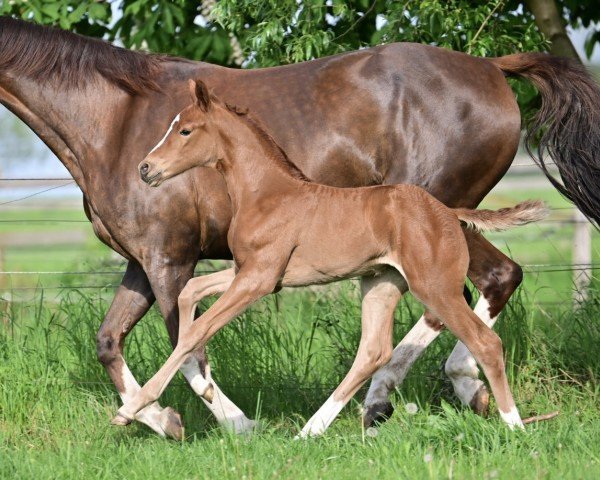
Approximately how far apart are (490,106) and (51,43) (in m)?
2.41

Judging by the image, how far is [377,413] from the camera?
529cm

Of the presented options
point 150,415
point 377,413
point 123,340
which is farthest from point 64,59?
point 377,413

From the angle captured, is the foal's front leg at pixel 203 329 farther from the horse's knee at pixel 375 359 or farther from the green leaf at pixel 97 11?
the green leaf at pixel 97 11

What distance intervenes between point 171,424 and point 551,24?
4.05 metres

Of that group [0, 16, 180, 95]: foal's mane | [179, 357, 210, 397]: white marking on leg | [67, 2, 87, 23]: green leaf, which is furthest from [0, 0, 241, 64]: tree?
[179, 357, 210, 397]: white marking on leg

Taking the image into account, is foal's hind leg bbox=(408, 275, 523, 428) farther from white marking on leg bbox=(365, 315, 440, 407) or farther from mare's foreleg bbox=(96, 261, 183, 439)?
mare's foreleg bbox=(96, 261, 183, 439)

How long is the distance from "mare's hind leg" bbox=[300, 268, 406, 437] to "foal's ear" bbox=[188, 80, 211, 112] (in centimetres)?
116

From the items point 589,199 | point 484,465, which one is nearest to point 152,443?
point 484,465

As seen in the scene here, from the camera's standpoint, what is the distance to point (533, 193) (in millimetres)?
25562

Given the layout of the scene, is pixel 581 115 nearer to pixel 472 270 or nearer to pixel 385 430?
pixel 472 270

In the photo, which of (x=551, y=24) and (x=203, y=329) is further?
(x=551, y=24)

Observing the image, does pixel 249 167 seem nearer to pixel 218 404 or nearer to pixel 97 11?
pixel 218 404

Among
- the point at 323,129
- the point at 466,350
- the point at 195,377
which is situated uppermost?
the point at 323,129

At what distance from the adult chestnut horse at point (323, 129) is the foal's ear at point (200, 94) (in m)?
0.56
